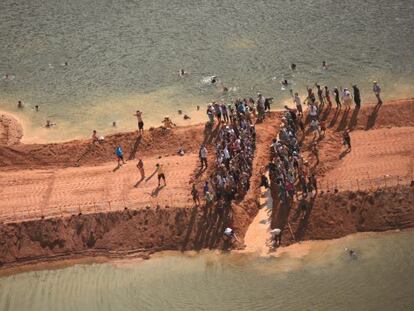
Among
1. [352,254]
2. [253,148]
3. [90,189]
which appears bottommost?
[352,254]

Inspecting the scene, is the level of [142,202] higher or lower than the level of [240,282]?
higher

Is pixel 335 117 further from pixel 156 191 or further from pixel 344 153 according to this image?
pixel 156 191

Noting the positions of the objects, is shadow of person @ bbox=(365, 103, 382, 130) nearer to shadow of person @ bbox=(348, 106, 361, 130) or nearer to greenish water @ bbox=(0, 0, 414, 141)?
shadow of person @ bbox=(348, 106, 361, 130)

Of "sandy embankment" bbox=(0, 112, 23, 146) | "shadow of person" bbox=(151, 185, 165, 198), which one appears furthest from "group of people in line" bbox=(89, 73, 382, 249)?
"sandy embankment" bbox=(0, 112, 23, 146)

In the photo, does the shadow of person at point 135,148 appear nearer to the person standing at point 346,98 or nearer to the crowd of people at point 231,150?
the crowd of people at point 231,150

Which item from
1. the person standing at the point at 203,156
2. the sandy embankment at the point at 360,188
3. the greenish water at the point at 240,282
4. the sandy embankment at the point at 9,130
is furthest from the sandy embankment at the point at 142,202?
the sandy embankment at the point at 9,130

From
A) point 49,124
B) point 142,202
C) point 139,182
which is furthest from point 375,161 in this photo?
point 49,124
